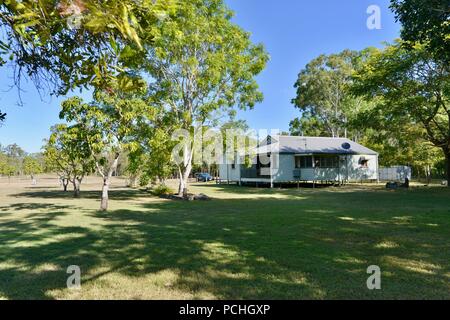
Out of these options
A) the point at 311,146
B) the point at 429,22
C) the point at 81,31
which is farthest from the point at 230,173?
the point at 81,31

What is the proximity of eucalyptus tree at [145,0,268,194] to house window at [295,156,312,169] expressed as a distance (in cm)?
1157

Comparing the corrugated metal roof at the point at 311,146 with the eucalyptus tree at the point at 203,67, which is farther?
the corrugated metal roof at the point at 311,146

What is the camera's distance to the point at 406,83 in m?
23.5

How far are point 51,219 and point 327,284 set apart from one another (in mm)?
10458

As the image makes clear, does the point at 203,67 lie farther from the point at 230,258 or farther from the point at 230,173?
the point at 230,173

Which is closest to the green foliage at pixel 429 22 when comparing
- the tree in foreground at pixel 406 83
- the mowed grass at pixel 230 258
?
the mowed grass at pixel 230 258

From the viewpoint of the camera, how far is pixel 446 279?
4914 mm

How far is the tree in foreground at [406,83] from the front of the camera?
874 inches

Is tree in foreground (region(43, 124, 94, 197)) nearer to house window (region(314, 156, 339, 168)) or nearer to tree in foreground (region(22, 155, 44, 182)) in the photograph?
tree in foreground (region(22, 155, 44, 182))

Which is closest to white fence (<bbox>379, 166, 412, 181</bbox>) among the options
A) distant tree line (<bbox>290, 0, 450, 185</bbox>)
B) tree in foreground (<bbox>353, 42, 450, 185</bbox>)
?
distant tree line (<bbox>290, 0, 450, 185</bbox>)

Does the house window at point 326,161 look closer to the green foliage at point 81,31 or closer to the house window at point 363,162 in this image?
the house window at point 363,162

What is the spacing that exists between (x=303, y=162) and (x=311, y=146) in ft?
6.82

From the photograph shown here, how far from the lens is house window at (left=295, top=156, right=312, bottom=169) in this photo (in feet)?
106

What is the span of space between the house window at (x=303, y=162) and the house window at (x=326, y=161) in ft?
1.90
